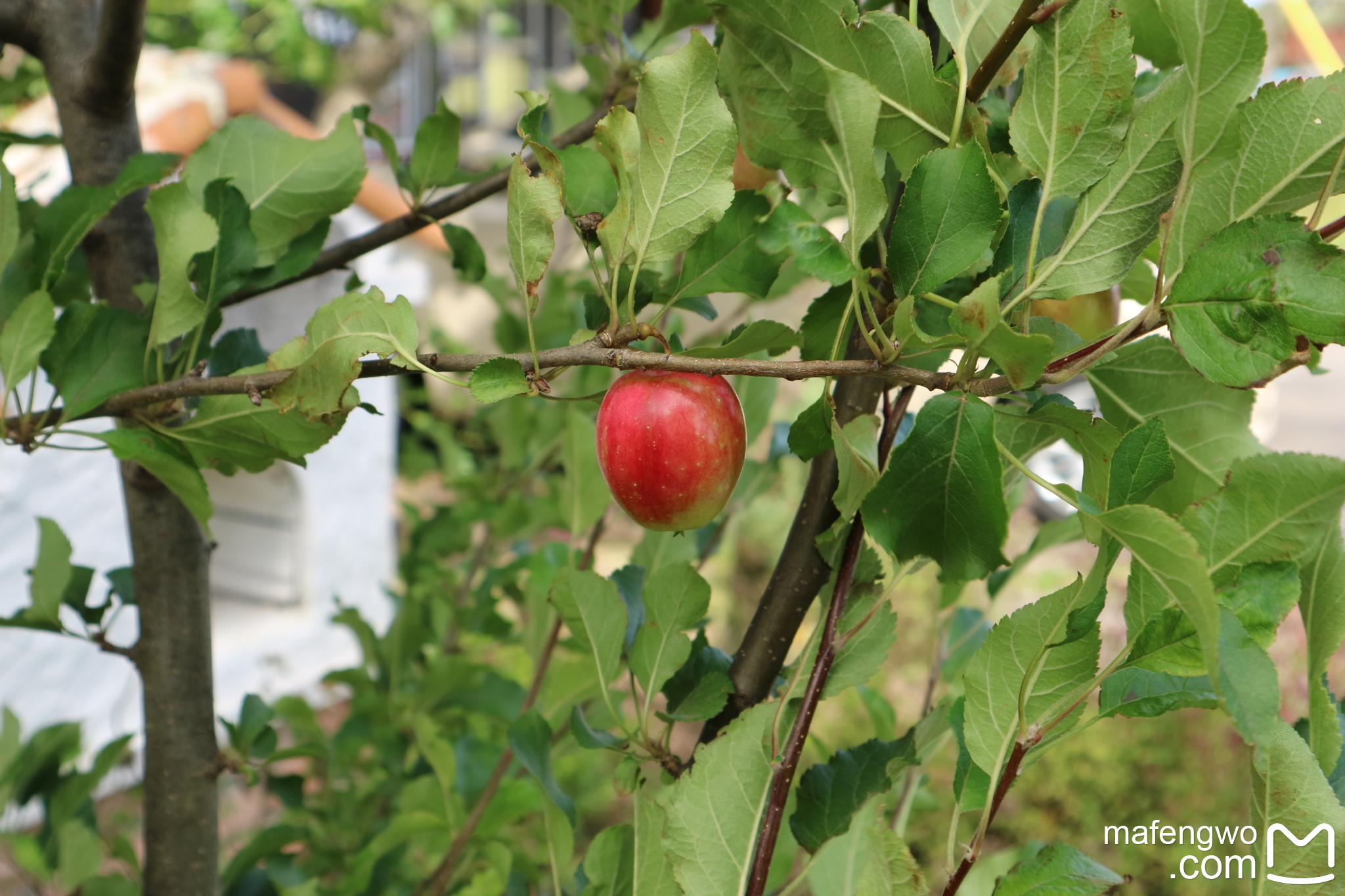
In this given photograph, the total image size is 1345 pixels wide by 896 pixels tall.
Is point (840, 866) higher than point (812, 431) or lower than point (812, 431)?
lower

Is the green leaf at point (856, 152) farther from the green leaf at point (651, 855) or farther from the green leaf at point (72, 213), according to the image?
the green leaf at point (72, 213)

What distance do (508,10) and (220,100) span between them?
18.8 feet

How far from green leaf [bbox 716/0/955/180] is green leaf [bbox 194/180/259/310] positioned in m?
0.27

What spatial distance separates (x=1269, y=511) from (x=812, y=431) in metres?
0.15

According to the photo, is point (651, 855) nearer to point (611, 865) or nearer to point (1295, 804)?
point (611, 865)

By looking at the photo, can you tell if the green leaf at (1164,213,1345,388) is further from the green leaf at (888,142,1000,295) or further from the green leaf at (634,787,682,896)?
the green leaf at (634,787,682,896)

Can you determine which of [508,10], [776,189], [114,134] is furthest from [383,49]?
[776,189]

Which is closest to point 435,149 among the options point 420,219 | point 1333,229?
point 420,219

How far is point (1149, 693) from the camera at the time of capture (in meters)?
0.35

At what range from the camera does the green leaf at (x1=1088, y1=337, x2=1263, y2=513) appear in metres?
0.42

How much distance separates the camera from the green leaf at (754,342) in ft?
1.16

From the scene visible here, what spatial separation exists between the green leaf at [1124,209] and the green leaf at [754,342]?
0.29 ft

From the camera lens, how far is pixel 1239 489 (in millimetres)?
321
